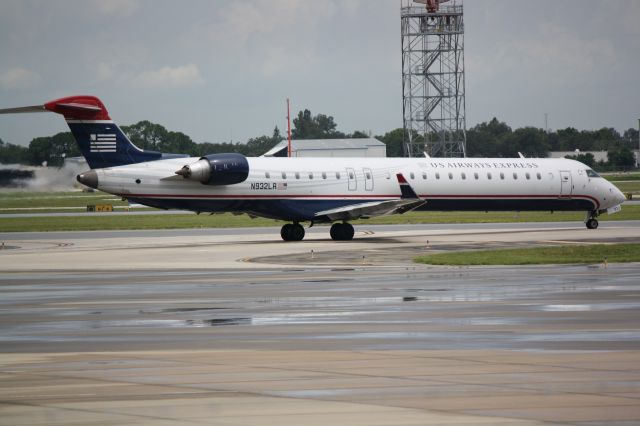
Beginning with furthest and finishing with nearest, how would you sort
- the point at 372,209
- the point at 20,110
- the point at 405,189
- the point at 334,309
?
the point at 405,189 → the point at 372,209 → the point at 20,110 → the point at 334,309

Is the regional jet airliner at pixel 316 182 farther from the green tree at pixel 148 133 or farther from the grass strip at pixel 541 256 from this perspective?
the green tree at pixel 148 133

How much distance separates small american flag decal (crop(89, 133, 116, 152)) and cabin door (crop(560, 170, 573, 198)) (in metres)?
19.9

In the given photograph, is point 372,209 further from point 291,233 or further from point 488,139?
point 488,139

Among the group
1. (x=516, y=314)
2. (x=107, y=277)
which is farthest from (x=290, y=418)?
(x=107, y=277)

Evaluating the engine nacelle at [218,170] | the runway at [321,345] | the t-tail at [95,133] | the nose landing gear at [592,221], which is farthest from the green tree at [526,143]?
the runway at [321,345]

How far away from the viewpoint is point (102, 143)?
37.6m

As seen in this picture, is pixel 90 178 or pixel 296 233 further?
pixel 296 233

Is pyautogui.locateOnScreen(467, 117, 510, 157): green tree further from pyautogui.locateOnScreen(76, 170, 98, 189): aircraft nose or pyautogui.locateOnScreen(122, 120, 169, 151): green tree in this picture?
pyautogui.locateOnScreen(76, 170, 98, 189): aircraft nose

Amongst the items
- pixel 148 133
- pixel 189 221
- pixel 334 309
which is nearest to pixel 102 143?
pixel 334 309

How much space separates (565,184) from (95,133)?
821 inches

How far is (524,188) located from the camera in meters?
44.3

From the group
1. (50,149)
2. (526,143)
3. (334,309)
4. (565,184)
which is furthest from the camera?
(526,143)

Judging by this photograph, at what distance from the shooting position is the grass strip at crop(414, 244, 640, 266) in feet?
91.1

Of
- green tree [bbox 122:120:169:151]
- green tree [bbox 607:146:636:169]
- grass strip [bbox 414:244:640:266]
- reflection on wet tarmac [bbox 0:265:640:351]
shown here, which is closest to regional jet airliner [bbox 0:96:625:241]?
grass strip [bbox 414:244:640:266]
